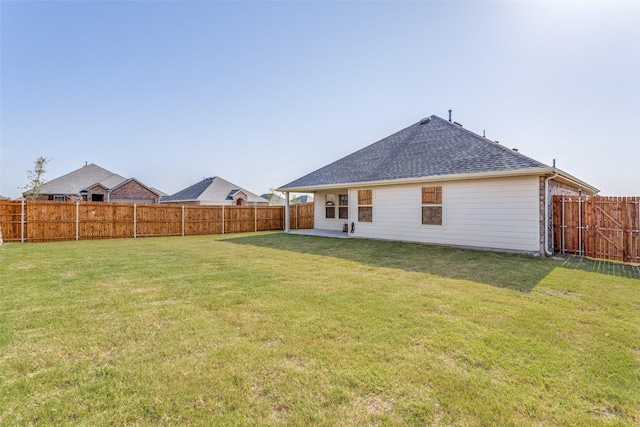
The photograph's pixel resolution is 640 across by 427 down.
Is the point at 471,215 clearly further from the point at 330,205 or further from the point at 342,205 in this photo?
the point at 330,205

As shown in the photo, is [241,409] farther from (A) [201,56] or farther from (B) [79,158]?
(B) [79,158]

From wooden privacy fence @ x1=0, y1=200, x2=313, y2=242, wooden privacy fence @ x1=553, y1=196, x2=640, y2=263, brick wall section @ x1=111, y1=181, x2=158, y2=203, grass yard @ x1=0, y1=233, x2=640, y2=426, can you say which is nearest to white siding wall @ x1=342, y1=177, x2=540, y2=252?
wooden privacy fence @ x1=553, y1=196, x2=640, y2=263

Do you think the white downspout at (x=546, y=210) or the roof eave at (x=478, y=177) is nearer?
the roof eave at (x=478, y=177)

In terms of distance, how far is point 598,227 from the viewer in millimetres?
8359

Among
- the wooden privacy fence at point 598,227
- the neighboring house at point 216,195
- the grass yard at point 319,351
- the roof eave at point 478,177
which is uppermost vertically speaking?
the neighboring house at point 216,195

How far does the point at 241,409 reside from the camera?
203 centimetres

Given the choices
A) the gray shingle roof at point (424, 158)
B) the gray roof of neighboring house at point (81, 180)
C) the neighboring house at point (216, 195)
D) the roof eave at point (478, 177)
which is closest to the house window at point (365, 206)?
the roof eave at point (478, 177)

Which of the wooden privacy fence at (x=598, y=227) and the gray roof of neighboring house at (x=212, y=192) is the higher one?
the gray roof of neighboring house at (x=212, y=192)

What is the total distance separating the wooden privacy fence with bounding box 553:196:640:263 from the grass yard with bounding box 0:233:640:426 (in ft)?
10.1

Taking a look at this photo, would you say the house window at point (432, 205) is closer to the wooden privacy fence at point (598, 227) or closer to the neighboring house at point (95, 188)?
the wooden privacy fence at point (598, 227)

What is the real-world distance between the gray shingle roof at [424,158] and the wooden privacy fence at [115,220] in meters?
4.05

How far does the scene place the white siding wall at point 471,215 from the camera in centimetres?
870

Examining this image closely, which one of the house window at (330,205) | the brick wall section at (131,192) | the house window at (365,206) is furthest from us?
the brick wall section at (131,192)

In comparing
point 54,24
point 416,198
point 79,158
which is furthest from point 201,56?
point 79,158
